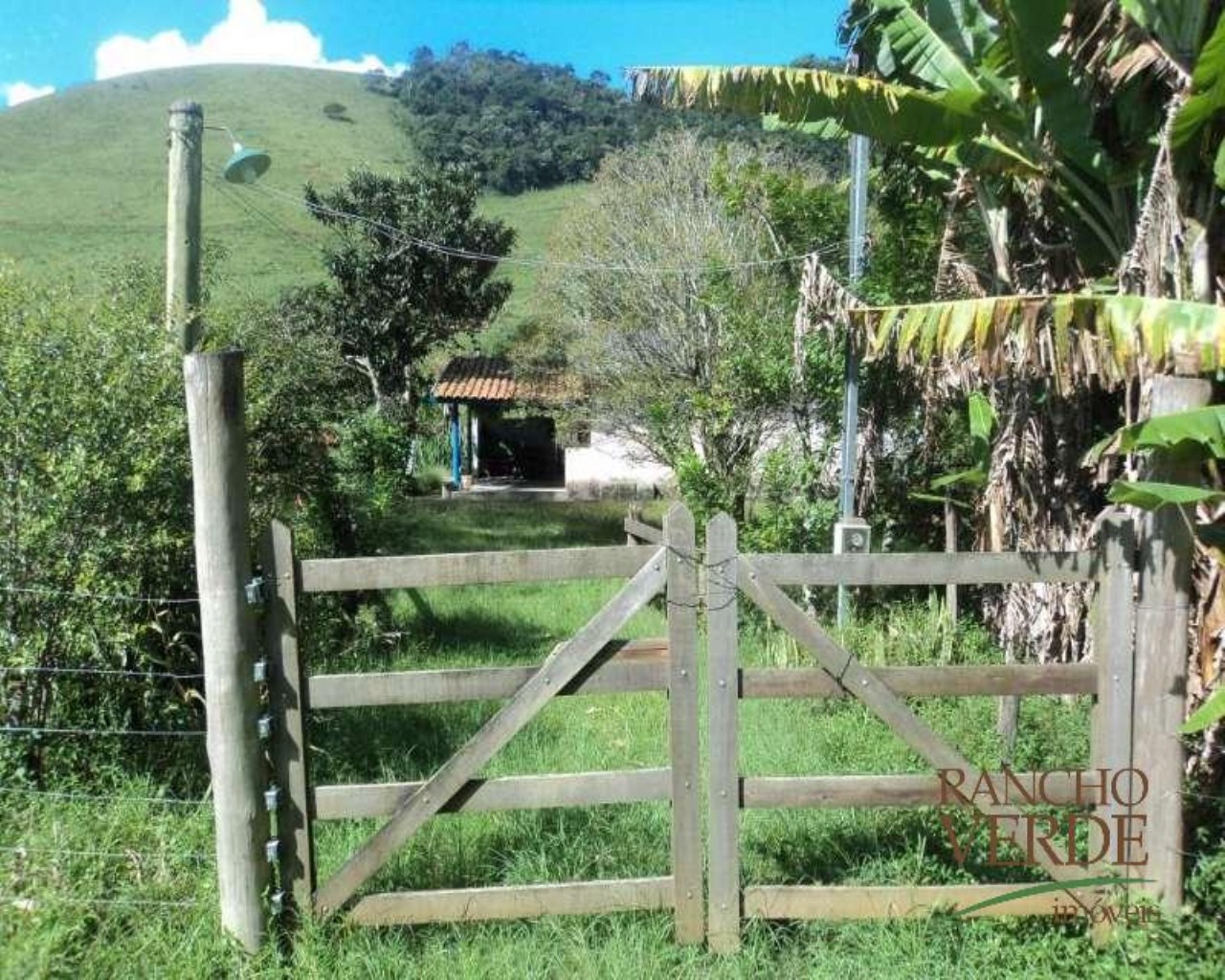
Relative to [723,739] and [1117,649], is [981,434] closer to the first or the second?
[1117,649]

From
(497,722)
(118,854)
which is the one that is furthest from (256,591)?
(118,854)

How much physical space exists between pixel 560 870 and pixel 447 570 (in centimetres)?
152

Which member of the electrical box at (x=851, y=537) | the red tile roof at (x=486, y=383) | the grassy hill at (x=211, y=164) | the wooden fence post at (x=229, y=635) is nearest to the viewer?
the wooden fence post at (x=229, y=635)

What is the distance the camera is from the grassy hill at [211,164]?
54.4 m

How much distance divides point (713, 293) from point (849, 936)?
489 inches

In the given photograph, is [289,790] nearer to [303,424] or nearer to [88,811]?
[88,811]

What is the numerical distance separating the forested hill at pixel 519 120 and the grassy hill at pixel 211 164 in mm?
2180

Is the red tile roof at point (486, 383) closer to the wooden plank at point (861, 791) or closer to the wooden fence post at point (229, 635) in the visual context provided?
the wooden fence post at point (229, 635)

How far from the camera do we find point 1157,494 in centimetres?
322

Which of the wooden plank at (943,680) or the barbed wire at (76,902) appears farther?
the barbed wire at (76,902)

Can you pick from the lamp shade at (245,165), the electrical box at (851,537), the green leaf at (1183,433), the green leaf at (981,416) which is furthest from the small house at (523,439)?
the green leaf at (1183,433)

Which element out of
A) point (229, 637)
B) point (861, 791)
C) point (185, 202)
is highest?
point (185, 202)

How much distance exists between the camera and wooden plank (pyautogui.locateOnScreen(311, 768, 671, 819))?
351 centimetres

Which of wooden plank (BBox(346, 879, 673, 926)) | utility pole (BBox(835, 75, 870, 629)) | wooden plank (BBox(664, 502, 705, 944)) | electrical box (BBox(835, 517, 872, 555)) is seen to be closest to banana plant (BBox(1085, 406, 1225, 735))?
wooden plank (BBox(664, 502, 705, 944))
